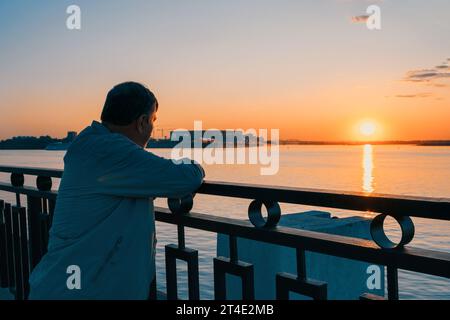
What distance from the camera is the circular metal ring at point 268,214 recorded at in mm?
1903

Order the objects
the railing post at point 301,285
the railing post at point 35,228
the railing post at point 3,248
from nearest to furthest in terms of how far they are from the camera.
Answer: the railing post at point 301,285 → the railing post at point 35,228 → the railing post at point 3,248

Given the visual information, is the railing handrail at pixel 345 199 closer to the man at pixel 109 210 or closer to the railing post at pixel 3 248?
the man at pixel 109 210

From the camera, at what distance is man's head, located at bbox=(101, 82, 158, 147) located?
208cm

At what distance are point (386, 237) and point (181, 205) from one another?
1.12 meters

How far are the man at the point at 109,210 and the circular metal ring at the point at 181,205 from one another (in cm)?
31

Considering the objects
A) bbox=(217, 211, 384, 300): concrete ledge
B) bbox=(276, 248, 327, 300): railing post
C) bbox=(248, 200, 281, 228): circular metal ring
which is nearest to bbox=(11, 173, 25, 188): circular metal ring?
bbox=(248, 200, 281, 228): circular metal ring

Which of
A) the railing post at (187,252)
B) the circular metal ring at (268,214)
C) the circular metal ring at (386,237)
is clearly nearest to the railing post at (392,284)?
the circular metal ring at (386,237)

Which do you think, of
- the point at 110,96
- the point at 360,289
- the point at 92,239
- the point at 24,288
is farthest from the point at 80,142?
the point at 360,289

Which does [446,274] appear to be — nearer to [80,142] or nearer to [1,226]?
[80,142]

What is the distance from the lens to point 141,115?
6.93ft

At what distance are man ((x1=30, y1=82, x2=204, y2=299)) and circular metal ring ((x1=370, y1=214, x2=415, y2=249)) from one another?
749 millimetres

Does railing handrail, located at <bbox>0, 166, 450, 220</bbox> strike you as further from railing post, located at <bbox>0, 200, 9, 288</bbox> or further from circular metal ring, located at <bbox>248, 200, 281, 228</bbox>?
railing post, located at <bbox>0, 200, 9, 288</bbox>

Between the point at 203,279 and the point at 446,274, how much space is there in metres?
12.4

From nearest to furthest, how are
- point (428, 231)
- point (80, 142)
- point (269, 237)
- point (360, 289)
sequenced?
1. point (269, 237)
2. point (80, 142)
3. point (360, 289)
4. point (428, 231)
